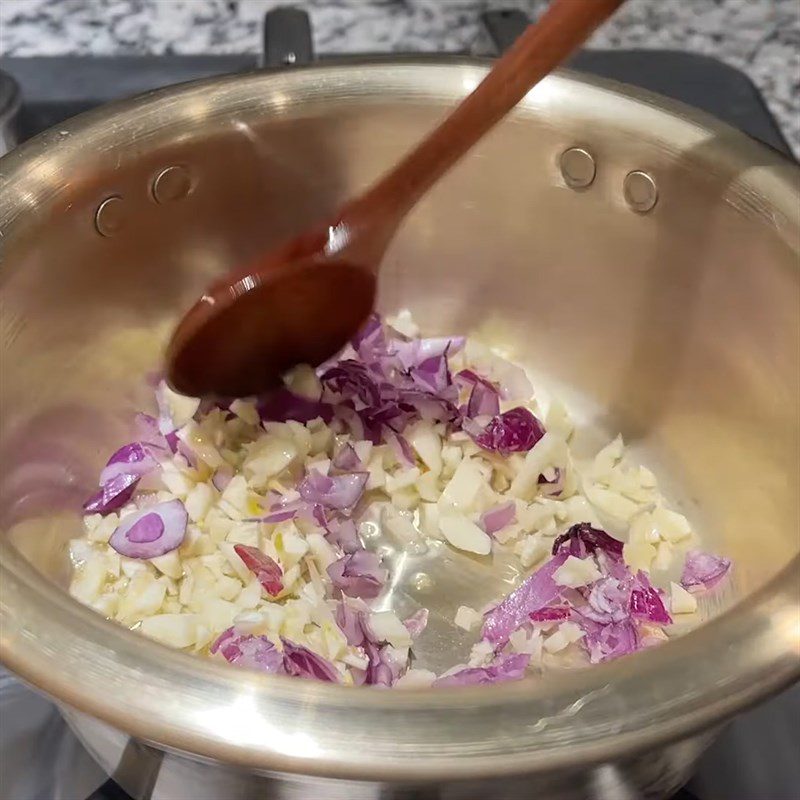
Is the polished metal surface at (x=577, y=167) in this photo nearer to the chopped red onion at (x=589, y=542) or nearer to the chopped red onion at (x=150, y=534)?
the chopped red onion at (x=589, y=542)

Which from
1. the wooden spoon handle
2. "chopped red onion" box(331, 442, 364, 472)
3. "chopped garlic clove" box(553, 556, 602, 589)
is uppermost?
the wooden spoon handle

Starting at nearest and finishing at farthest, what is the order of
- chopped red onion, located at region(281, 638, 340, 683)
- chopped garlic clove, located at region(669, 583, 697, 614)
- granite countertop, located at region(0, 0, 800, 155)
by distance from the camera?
chopped red onion, located at region(281, 638, 340, 683)
chopped garlic clove, located at region(669, 583, 697, 614)
granite countertop, located at region(0, 0, 800, 155)

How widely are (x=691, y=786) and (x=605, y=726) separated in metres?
0.26

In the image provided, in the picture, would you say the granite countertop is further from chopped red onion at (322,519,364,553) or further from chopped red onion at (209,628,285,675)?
chopped red onion at (209,628,285,675)

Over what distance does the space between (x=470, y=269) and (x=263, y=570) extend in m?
0.30

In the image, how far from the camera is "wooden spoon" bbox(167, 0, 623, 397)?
23.0 inches

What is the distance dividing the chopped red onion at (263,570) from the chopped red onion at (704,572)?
0.28 metres

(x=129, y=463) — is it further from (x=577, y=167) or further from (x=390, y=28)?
(x=390, y=28)

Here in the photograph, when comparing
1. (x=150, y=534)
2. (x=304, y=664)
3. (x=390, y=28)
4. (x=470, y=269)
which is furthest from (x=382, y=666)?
(x=390, y=28)

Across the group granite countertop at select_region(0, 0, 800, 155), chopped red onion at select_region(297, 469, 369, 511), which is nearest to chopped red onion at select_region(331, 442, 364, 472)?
chopped red onion at select_region(297, 469, 369, 511)

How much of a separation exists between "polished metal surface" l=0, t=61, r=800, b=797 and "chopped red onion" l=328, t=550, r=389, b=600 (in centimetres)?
2

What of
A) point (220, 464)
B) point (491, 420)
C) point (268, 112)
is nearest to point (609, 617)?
point (491, 420)

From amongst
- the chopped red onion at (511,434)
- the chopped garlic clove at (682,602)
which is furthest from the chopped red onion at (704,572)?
the chopped red onion at (511,434)

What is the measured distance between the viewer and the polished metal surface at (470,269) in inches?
23.7
